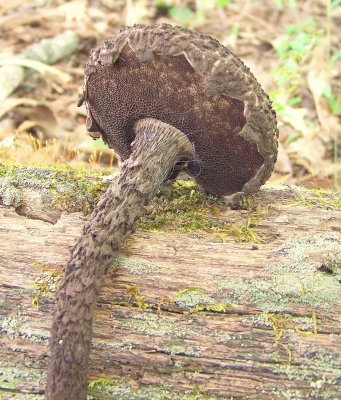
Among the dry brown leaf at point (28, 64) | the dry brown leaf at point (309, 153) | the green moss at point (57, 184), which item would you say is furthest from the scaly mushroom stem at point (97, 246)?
the dry brown leaf at point (28, 64)

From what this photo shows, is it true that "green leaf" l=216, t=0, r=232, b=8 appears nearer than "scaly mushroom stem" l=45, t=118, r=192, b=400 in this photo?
No

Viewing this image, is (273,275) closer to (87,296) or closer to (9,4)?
(87,296)

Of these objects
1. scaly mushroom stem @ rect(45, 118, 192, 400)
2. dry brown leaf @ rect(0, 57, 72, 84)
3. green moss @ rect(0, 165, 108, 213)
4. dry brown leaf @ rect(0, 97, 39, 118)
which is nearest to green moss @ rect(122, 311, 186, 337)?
scaly mushroom stem @ rect(45, 118, 192, 400)

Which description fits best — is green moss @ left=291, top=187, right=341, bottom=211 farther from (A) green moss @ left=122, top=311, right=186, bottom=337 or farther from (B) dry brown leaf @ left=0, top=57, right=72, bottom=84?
(B) dry brown leaf @ left=0, top=57, right=72, bottom=84

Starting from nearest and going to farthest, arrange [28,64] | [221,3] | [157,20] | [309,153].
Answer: [309,153] → [28,64] → [157,20] → [221,3]

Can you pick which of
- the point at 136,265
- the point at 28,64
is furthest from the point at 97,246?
the point at 28,64

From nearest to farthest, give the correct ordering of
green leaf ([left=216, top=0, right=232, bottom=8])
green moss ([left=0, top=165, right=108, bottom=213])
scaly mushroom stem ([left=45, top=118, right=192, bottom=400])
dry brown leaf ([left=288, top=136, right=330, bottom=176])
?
1. scaly mushroom stem ([left=45, top=118, right=192, bottom=400])
2. green moss ([left=0, top=165, right=108, bottom=213])
3. dry brown leaf ([left=288, top=136, right=330, bottom=176])
4. green leaf ([left=216, top=0, right=232, bottom=8])

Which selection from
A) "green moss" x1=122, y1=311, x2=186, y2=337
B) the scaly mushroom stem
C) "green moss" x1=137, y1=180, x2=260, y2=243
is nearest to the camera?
the scaly mushroom stem

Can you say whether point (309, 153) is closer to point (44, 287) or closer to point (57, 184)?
point (57, 184)
